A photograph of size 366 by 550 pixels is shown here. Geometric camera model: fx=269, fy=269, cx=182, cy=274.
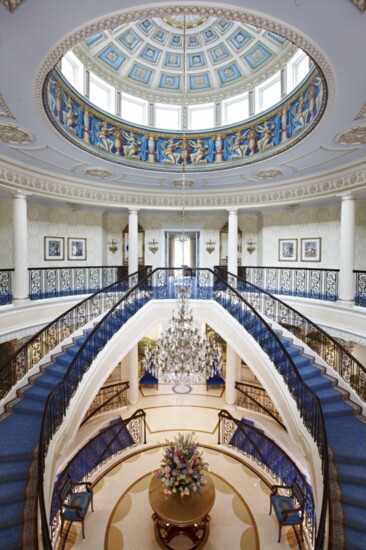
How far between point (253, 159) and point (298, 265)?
6070 millimetres

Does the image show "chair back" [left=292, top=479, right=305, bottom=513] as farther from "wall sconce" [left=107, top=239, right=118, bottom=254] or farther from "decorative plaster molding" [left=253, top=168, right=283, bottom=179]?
"wall sconce" [left=107, top=239, right=118, bottom=254]

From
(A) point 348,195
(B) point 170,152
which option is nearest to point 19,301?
(B) point 170,152

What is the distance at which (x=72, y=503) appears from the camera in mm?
6543

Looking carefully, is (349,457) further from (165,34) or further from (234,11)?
(165,34)

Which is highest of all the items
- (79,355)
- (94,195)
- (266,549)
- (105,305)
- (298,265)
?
(94,195)

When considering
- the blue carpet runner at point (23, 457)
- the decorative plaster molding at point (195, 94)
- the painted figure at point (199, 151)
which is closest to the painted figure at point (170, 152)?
the painted figure at point (199, 151)

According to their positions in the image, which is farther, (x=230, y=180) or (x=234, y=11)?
(x=230, y=180)

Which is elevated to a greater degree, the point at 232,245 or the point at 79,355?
the point at 232,245

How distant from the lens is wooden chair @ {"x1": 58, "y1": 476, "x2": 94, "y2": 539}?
606cm

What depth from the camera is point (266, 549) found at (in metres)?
5.98

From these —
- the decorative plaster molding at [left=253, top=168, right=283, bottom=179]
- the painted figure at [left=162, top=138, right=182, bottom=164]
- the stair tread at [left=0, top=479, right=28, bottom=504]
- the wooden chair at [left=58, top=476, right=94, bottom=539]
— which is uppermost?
the painted figure at [left=162, top=138, right=182, bottom=164]

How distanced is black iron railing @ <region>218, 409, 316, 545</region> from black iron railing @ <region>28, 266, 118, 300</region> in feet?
23.4

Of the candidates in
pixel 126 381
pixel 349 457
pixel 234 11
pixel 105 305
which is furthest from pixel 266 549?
pixel 234 11

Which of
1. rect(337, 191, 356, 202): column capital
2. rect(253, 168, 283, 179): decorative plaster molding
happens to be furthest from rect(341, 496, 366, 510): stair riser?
rect(253, 168, 283, 179): decorative plaster molding
